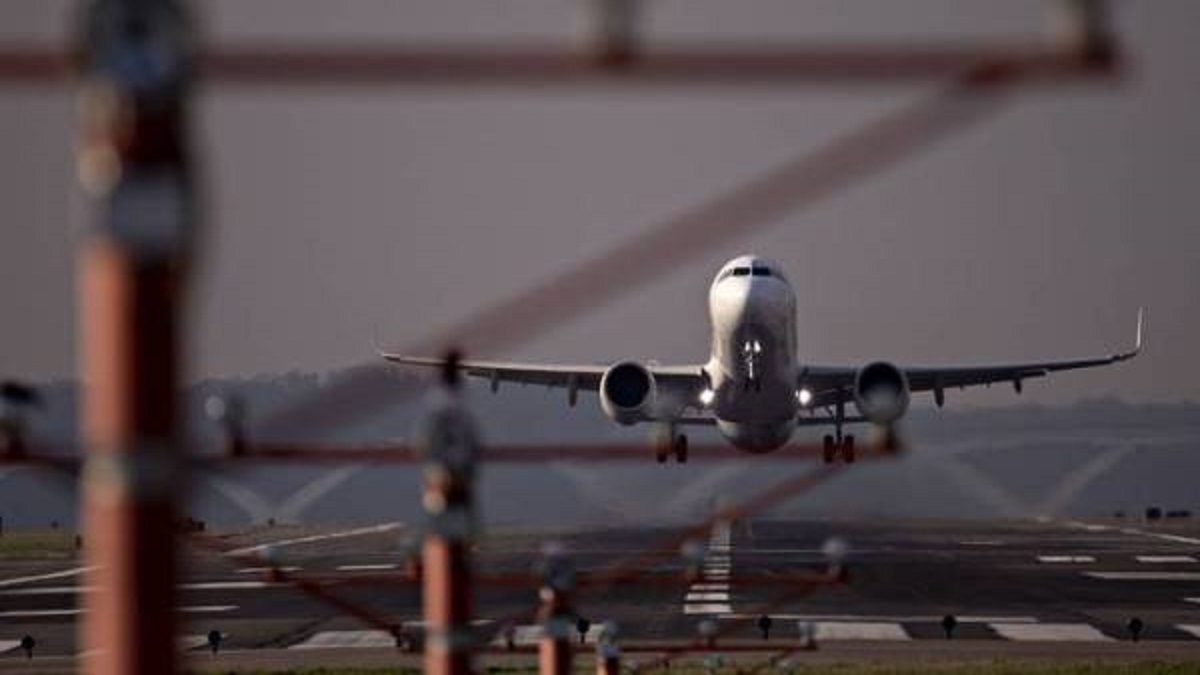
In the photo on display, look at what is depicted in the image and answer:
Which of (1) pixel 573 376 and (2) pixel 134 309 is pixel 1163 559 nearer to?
(1) pixel 573 376

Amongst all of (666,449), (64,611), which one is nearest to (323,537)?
(64,611)

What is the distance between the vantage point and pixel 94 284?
661 centimetres

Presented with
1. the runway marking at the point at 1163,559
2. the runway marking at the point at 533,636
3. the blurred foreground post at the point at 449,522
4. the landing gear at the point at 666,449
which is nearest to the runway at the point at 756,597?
the runway marking at the point at 533,636

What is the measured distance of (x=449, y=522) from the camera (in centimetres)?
1051

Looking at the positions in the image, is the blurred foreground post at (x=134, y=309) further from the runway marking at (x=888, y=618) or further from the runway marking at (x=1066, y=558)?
the runway marking at (x=1066, y=558)

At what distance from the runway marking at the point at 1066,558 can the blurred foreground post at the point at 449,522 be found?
94.3 metres

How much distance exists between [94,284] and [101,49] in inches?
30.9

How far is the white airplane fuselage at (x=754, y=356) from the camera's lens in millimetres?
73938

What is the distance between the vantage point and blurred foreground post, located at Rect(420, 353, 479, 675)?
387 inches

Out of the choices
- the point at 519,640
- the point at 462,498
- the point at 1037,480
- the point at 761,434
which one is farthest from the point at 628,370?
the point at 1037,480


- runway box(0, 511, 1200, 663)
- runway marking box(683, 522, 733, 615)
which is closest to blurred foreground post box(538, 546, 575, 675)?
runway box(0, 511, 1200, 663)

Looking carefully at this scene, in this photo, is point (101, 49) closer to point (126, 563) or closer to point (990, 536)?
point (126, 563)

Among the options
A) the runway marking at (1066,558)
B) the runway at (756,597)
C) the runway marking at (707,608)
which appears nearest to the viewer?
the runway at (756,597)

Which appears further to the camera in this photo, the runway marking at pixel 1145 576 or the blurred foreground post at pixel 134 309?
the runway marking at pixel 1145 576
